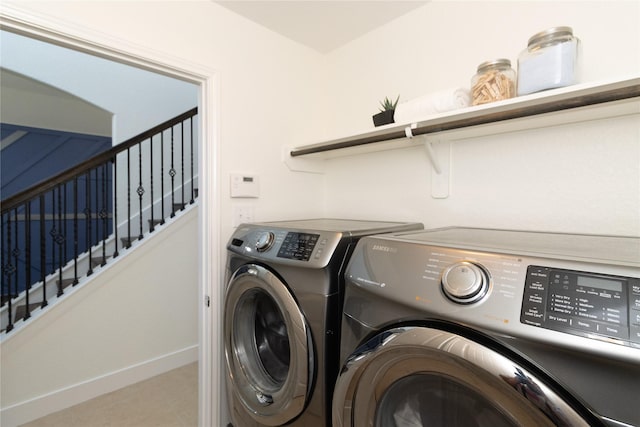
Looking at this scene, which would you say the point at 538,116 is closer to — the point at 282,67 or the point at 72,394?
the point at 282,67

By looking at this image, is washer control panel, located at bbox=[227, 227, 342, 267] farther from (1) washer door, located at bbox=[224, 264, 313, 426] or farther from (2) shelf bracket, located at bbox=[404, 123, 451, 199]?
(2) shelf bracket, located at bbox=[404, 123, 451, 199]

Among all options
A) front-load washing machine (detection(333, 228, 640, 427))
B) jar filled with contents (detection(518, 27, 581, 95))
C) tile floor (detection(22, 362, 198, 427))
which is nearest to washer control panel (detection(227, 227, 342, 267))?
front-load washing machine (detection(333, 228, 640, 427))

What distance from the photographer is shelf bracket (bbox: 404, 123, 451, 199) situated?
4.84 ft

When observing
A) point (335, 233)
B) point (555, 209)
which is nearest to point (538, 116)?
point (555, 209)

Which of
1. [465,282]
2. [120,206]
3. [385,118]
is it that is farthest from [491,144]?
[120,206]

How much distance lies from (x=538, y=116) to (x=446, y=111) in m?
0.31

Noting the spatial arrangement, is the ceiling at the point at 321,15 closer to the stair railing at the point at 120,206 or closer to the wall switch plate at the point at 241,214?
the wall switch plate at the point at 241,214

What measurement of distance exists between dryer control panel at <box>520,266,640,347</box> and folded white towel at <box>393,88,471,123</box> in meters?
0.83

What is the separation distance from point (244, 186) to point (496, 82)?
1223 mm

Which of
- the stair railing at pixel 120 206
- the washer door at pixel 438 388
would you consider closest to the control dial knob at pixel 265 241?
the washer door at pixel 438 388

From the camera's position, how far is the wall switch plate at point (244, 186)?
5.25 feet

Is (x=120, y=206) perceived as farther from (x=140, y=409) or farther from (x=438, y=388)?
(x=438, y=388)

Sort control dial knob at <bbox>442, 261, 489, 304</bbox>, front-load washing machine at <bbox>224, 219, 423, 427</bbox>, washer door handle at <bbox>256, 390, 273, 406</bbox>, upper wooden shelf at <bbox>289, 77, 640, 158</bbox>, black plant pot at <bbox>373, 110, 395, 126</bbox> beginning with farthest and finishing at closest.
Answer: black plant pot at <bbox>373, 110, 395, 126</bbox> → washer door handle at <bbox>256, 390, 273, 406</bbox> → front-load washing machine at <bbox>224, 219, 423, 427</bbox> → upper wooden shelf at <bbox>289, 77, 640, 158</bbox> → control dial knob at <bbox>442, 261, 489, 304</bbox>

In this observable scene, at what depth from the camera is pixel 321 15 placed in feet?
5.38
